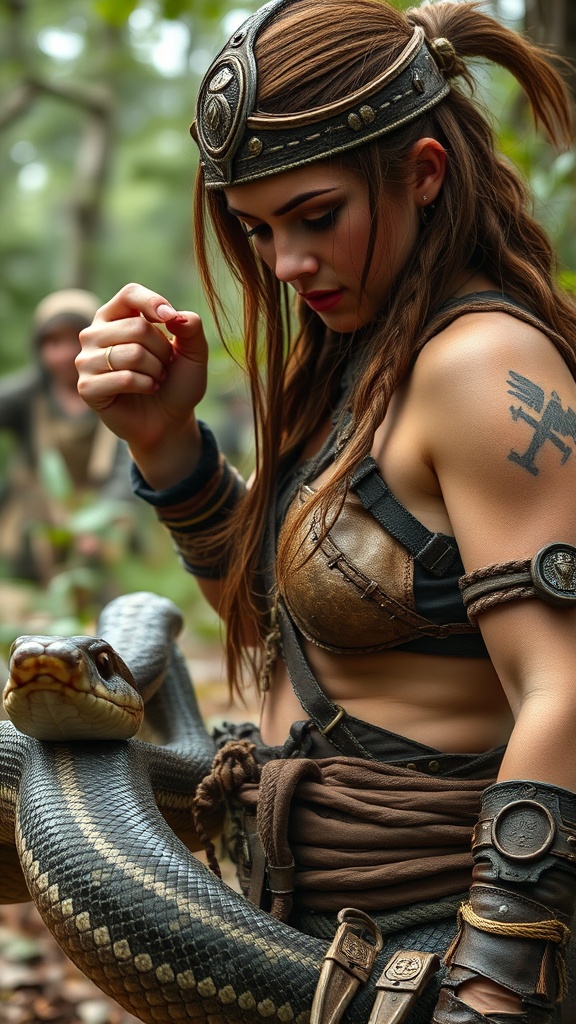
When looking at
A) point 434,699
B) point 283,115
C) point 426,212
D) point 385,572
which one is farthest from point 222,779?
point 283,115

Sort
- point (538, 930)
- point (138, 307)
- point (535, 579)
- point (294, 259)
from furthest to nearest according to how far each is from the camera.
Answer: point (138, 307) → point (294, 259) → point (535, 579) → point (538, 930)

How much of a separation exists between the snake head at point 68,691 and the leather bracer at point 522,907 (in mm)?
832

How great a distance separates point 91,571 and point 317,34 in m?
6.24

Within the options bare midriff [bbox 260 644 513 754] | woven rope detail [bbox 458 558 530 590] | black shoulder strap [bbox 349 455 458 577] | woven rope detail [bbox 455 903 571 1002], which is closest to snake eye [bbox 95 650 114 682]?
bare midriff [bbox 260 644 513 754]

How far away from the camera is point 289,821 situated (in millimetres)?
2387

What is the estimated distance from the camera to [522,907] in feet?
6.17

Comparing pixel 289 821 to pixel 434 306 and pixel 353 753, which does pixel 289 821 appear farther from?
pixel 434 306

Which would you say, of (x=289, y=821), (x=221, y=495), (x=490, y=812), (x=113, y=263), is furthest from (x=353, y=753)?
(x=113, y=263)

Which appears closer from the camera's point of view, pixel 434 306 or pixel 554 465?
pixel 554 465

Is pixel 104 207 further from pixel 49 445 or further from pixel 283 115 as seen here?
pixel 283 115

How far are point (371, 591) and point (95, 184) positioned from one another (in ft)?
42.3

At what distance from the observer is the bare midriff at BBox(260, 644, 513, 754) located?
231 cm

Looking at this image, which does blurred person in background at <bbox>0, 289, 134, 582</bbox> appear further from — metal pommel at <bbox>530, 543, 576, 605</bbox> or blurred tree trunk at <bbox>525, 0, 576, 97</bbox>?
metal pommel at <bbox>530, 543, 576, 605</bbox>

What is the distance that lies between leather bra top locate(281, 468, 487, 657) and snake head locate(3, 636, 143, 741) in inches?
16.9
